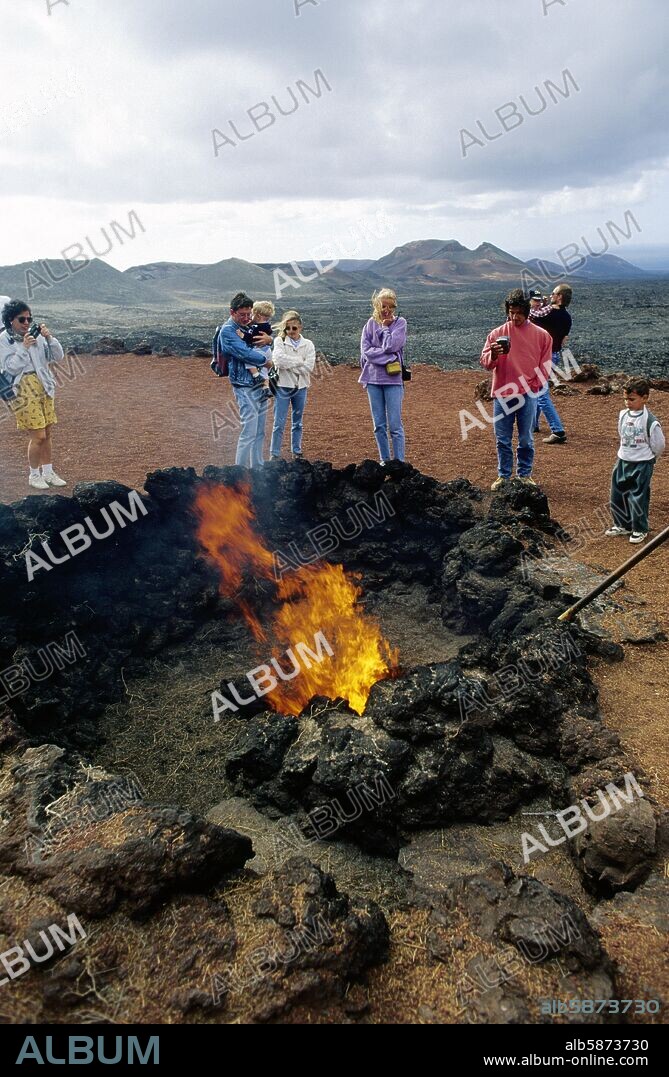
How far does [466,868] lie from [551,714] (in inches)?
48.1

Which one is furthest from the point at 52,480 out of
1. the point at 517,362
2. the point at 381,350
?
the point at 517,362

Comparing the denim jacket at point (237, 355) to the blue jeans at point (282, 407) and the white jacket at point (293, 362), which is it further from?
the blue jeans at point (282, 407)

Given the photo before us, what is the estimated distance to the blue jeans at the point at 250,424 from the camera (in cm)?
780

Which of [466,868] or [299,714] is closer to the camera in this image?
[466,868]

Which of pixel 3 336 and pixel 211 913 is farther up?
pixel 3 336

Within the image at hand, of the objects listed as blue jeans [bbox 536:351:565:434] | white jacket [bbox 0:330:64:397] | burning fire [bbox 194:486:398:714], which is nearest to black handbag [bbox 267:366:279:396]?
burning fire [bbox 194:486:398:714]

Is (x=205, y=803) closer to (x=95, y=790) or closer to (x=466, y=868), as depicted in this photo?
(x=95, y=790)

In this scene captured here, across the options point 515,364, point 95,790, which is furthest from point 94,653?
point 515,364

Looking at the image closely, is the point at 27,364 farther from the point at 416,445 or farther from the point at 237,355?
the point at 416,445

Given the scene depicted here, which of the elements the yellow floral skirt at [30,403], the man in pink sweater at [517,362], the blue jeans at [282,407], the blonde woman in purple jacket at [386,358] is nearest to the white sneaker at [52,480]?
the yellow floral skirt at [30,403]

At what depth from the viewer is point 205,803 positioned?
4258mm

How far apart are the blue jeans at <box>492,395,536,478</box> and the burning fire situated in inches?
108

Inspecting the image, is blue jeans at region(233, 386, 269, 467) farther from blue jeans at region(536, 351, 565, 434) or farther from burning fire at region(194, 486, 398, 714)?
blue jeans at region(536, 351, 565, 434)
